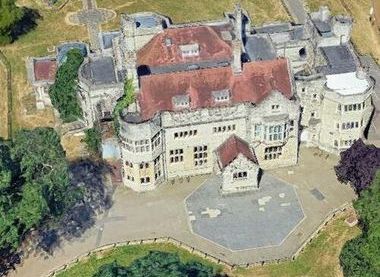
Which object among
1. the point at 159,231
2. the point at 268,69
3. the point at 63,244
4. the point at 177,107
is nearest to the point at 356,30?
the point at 268,69

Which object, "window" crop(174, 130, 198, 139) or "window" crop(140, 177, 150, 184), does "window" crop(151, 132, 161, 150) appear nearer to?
"window" crop(174, 130, 198, 139)

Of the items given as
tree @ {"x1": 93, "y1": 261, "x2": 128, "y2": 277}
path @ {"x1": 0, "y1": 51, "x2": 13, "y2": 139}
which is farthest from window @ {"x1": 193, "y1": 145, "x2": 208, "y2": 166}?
path @ {"x1": 0, "y1": 51, "x2": 13, "y2": 139}

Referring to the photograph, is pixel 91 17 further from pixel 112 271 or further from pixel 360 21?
pixel 112 271

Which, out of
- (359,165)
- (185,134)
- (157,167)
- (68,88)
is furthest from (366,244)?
(68,88)

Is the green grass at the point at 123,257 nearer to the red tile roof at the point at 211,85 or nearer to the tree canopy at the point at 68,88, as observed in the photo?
the red tile roof at the point at 211,85

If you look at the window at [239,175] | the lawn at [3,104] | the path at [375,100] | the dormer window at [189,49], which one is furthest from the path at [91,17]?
the window at [239,175]

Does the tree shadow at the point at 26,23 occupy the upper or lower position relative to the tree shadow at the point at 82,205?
upper
